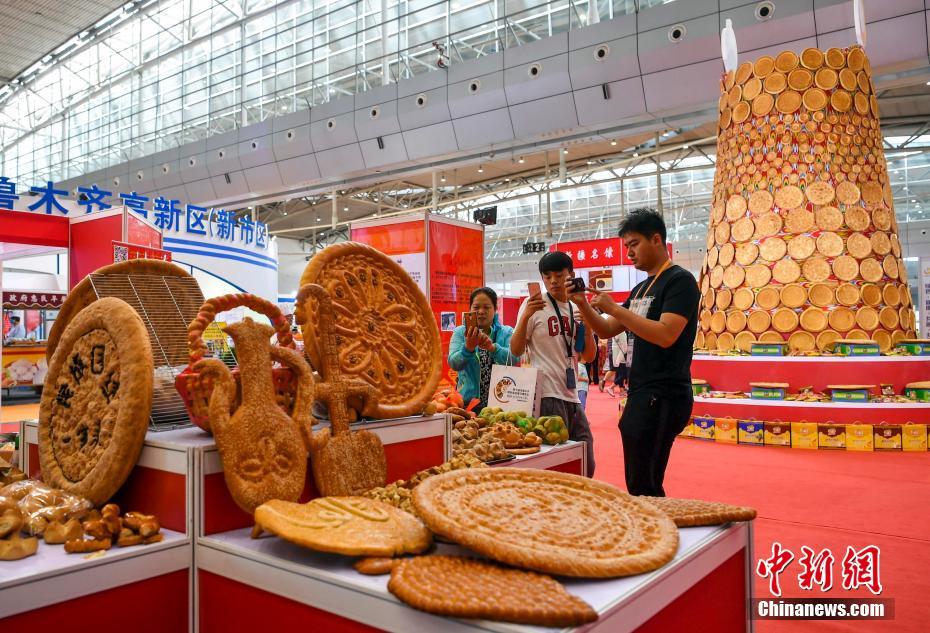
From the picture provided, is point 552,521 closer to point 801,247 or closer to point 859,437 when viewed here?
point 859,437

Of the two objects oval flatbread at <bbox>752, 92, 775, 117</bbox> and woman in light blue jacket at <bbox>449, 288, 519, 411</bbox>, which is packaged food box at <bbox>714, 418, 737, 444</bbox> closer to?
oval flatbread at <bbox>752, 92, 775, 117</bbox>

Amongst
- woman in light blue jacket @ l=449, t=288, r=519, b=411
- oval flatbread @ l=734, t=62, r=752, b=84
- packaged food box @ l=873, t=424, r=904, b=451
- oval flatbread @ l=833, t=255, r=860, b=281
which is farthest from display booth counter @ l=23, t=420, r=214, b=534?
oval flatbread @ l=734, t=62, r=752, b=84

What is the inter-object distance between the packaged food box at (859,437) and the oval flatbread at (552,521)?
5.59 meters

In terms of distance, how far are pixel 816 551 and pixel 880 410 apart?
3.61 meters

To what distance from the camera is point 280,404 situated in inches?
58.6

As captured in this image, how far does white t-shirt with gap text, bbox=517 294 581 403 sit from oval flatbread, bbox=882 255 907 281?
5203mm

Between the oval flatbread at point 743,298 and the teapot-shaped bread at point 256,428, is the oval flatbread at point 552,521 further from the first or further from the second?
the oval flatbread at point 743,298

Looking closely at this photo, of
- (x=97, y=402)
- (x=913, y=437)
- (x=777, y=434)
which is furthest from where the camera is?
(x=777, y=434)

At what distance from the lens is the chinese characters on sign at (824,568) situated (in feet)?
8.73

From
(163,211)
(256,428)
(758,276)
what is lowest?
(256,428)

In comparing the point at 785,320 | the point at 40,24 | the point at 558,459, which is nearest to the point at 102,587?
the point at 558,459

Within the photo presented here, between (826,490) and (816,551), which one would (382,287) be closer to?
(816,551)

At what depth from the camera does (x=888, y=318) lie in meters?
6.51

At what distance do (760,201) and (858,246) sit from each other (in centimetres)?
103
